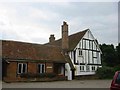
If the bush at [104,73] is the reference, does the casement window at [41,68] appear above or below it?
above

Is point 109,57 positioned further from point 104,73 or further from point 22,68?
point 22,68

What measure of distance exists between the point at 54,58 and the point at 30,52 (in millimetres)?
4332

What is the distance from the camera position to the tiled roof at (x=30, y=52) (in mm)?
32156

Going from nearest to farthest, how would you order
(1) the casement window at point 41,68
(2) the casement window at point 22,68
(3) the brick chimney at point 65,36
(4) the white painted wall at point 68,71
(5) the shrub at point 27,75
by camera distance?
(5) the shrub at point 27,75, (2) the casement window at point 22,68, (1) the casement window at point 41,68, (4) the white painted wall at point 68,71, (3) the brick chimney at point 65,36

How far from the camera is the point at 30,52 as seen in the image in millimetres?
34844

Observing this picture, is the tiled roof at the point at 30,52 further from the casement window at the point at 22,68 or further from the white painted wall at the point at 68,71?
the white painted wall at the point at 68,71

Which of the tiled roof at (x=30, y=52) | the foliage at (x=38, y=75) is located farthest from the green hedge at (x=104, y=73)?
the foliage at (x=38, y=75)

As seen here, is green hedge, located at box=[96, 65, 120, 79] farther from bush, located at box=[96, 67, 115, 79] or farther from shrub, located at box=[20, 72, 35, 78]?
shrub, located at box=[20, 72, 35, 78]

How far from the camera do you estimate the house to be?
31.2 metres

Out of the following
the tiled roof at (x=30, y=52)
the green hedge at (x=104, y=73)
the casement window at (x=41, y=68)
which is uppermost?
the tiled roof at (x=30, y=52)

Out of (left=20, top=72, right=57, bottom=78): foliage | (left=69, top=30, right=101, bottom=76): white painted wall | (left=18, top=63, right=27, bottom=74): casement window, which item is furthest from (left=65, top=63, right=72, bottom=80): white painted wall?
(left=18, top=63, right=27, bottom=74): casement window

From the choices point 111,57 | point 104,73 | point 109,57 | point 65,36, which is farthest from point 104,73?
point 109,57

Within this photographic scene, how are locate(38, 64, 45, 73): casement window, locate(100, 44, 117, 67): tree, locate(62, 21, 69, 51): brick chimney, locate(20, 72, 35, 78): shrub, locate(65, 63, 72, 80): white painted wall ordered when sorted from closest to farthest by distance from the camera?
locate(20, 72, 35, 78): shrub → locate(38, 64, 45, 73): casement window → locate(65, 63, 72, 80): white painted wall → locate(62, 21, 69, 51): brick chimney → locate(100, 44, 117, 67): tree

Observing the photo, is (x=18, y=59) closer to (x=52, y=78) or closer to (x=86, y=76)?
(x=52, y=78)
